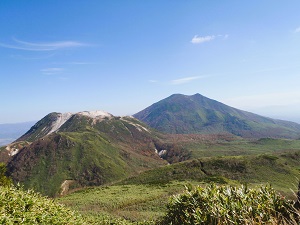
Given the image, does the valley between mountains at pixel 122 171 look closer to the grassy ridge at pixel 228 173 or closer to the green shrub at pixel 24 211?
the grassy ridge at pixel 228 173

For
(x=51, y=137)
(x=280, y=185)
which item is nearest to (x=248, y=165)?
(x=280, y=185)

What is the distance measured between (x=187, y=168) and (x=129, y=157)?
9152cm

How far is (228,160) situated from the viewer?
101500 millimetres

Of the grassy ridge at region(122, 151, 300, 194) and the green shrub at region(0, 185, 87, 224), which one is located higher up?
the green shrub at region(0, 185, 87, 224)

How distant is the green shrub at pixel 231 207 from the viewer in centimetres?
1368

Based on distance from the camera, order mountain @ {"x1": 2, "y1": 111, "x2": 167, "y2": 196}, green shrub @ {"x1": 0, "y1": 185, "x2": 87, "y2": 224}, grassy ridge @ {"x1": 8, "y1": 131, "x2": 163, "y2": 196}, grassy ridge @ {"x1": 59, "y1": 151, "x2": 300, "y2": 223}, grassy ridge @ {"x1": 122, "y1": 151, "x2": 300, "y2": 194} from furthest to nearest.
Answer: grassy ridge @ {"x1": 8, "y1": 131, "x2": 163, "y2": 196} < mountain @ {"x1": 2, "y1": 111, "x2": 167, "y2": 196} < grassy ridge @ {"x1": 122, "y1": 151, "x2": 300, "y2": 194} < grassy ridge @ {"x1": 59, "y1": 151, "x2": 300, "y2": 223} < green shrub @ {"x1": 0, "y1": 185, "x2": 87, "y2": 224}

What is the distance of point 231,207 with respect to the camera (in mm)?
14812

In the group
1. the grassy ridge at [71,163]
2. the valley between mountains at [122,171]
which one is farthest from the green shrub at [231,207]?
the grassy ridge at [71,163]

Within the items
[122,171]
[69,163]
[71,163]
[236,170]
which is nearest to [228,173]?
[236,170]

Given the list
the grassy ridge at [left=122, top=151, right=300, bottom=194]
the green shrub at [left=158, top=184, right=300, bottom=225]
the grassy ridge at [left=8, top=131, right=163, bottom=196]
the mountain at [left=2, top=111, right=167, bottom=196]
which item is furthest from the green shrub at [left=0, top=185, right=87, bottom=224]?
the grassy ridge at [left=8, top=131, right=163, bottom=196]

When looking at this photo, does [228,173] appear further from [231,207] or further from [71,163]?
[71,163]

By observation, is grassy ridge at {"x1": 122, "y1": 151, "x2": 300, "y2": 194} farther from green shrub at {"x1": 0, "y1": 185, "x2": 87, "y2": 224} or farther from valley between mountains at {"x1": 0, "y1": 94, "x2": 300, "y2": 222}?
green shrub at {"x1": 0, "y1": 185, "x2": 87, "y2": 224}

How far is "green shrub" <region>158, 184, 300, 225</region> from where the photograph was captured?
13680 mm

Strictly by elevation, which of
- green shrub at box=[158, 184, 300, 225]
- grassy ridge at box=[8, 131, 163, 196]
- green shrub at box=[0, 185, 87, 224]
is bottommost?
grassy ridge at box=[8, 131, 163, 196]
